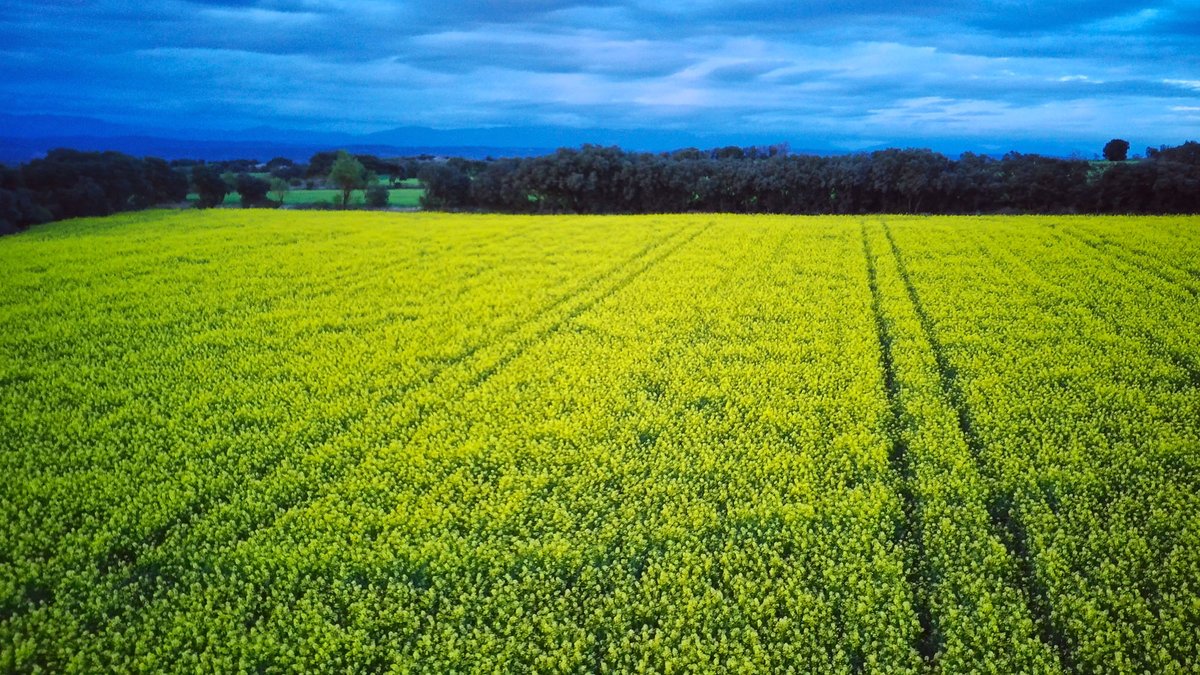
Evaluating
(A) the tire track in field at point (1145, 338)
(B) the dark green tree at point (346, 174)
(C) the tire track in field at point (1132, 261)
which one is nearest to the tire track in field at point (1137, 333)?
(A) the tire track in field at point (1145, 338)

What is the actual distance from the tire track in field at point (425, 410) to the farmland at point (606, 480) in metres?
0.07

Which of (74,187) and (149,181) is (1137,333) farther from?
(149,181)

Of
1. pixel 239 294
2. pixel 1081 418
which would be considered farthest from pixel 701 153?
pixel 1081 418

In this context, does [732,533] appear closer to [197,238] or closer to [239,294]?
[239,294]

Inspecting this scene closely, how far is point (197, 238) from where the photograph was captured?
31891 millimetres

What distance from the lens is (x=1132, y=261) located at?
80.7 feet

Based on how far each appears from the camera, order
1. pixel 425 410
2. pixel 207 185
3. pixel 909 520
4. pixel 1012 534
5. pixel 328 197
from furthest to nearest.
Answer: pixel 328 197 < pixel 207 185 < pixel 425 410 < pixel 909 520 < pixel 1012 534

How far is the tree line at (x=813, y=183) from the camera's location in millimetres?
45125

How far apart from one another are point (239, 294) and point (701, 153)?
49315 mm

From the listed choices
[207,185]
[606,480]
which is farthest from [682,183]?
[606,480]

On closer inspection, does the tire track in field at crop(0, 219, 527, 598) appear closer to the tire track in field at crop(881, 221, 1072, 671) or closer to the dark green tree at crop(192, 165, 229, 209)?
the tire track in field at crop(881, 221, 1072, 671)

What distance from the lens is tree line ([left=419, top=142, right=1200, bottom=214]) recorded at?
45.1m

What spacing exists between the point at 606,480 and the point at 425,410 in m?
4.33

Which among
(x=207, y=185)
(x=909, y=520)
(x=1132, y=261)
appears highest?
(x=207, y=185)
